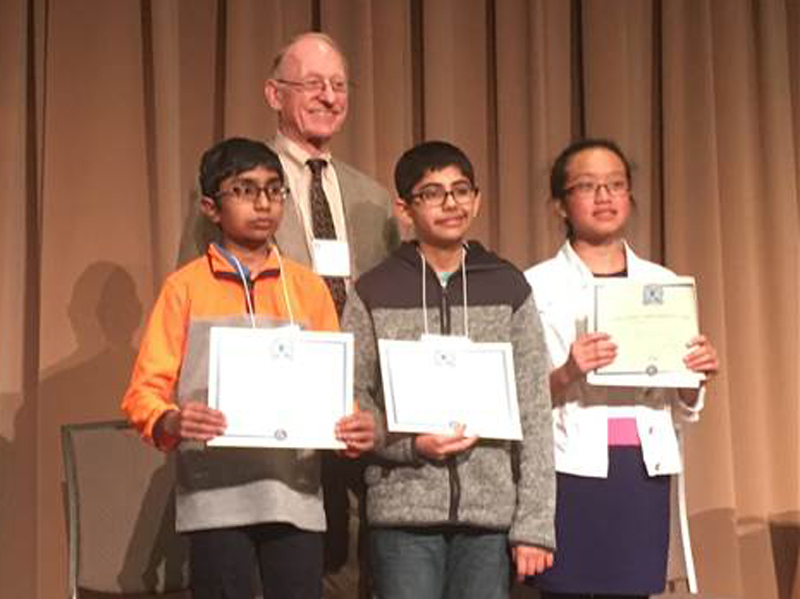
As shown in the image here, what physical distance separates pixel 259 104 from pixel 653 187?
4.61 feet

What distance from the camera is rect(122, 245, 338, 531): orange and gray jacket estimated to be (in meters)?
2.39

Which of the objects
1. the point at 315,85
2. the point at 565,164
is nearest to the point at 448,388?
the point at 565,164

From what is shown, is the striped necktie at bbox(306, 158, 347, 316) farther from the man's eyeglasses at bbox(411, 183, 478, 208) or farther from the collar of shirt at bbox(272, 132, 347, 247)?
the man's eyeglasses at bbox(411, 183, 478, 208)

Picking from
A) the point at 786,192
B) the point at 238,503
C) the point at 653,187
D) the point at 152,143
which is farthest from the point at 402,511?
the point at 786,192

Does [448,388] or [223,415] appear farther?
[448,388]

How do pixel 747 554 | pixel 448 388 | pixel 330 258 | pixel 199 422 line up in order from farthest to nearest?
pixel 747 554 < pixel 330 258 < pixel 448 388 < pixel 199 422

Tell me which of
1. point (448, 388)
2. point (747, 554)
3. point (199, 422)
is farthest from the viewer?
point (747, 554)

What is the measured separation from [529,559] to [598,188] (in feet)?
2.86

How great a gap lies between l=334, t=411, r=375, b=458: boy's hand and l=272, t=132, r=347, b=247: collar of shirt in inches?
24.5

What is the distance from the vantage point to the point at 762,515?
14.1 ft

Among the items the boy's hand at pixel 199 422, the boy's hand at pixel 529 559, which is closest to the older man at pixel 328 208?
the boy's hand at pixel 529 559

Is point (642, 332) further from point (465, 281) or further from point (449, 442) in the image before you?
point (449, 442)

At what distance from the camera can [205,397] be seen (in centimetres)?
243

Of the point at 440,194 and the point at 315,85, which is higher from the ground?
the point at 315,85
